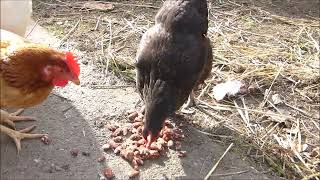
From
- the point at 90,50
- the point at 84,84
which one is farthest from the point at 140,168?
the point at 90,50

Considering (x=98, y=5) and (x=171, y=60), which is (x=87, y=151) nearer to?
(x=171, y=60)

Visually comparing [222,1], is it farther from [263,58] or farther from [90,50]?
[90,50]

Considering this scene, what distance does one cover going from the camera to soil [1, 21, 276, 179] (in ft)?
9.64

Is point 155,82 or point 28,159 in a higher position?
point 155,82

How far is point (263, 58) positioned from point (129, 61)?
49.0 inches

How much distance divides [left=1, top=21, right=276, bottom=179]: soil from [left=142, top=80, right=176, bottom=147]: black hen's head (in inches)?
10.8

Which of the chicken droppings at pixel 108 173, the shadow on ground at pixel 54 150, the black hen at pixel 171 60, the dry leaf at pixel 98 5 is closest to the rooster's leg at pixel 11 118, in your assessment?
the shadow on ground at pixel 54 150

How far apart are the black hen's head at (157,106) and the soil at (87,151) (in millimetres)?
273

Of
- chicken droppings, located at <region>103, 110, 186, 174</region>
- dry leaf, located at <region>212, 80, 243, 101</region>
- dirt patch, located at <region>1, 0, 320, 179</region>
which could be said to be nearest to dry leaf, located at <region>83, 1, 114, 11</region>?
dirt patch, located at <region>1, 0, 320, 179</region>

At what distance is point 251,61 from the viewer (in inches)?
167

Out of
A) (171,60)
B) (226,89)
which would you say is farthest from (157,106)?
(226,89)

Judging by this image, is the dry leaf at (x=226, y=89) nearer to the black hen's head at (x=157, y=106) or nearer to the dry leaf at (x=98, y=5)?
the black hen's head at (x=157, y=106)

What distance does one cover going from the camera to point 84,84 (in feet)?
12.3

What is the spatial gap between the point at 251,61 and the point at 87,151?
6.12 ft
